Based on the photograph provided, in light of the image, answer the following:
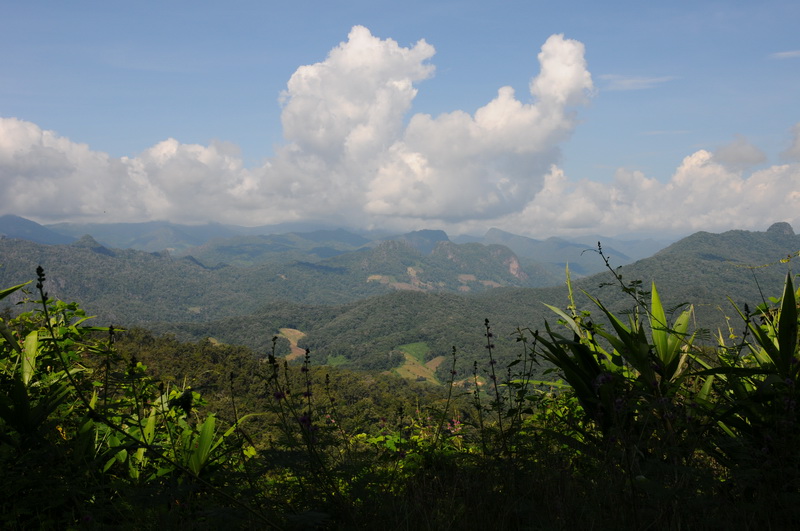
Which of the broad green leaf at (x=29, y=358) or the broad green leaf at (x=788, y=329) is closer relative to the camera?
the broad green leaf at (x=788, y=329)

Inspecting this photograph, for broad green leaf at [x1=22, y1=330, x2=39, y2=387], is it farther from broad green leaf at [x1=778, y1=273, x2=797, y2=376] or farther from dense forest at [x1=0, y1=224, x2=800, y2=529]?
broad green leaf at [x1=778, y1=273, x2=797, y2=376]

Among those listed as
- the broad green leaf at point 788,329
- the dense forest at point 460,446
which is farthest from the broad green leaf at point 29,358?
the broad green leaf at point 788,329

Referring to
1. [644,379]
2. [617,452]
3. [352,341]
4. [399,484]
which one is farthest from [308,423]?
[352,341]

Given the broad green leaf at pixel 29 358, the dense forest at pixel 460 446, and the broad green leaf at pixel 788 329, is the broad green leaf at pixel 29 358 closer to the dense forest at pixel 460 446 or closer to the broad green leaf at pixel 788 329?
the dense forest at pixel 460 446

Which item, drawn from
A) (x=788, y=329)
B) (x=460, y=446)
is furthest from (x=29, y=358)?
(x=788, y=329)

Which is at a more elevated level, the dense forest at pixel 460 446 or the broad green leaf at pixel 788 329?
the broad green leaf at pixel 788 329

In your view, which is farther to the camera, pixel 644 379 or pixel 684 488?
pixel 644 379

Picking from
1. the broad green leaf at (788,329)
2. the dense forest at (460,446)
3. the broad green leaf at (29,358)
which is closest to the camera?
the dense forest at (460,446)

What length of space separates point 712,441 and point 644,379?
0.39 m

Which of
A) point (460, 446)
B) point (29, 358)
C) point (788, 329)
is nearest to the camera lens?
point (788, 329)

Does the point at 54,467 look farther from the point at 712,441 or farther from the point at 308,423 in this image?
the point at 712,441

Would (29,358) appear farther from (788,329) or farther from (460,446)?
(788,329)

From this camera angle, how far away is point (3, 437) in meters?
1.81

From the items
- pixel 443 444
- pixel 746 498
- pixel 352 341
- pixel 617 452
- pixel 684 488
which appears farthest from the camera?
pixel 352 341
